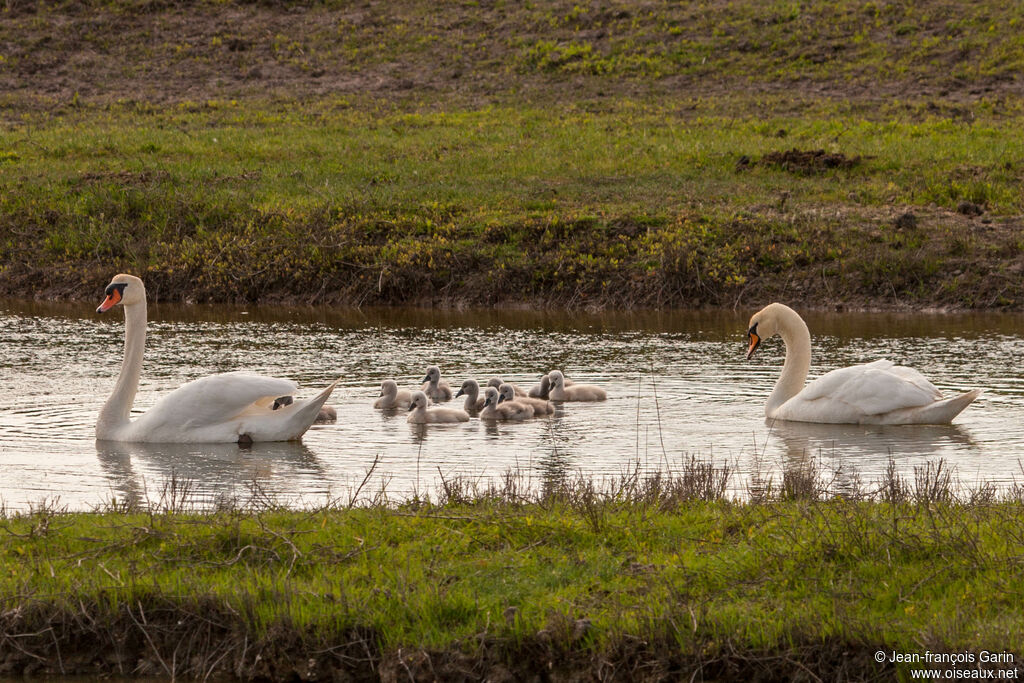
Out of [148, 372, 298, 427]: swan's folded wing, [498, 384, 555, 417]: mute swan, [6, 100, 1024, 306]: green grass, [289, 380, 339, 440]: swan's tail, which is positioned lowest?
[498, 384, 555, 417]: mute swan

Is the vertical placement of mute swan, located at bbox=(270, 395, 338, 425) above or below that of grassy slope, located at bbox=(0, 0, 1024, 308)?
below

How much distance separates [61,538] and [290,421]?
5.12 metres

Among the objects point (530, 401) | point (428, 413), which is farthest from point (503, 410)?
point (428, 413)

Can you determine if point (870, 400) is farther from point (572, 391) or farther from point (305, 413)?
point (305, 413)

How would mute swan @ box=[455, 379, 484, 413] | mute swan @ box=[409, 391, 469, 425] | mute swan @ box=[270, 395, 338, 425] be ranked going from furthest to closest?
1. mute swan @ box=[455, 379, 484, 413]
2. mute swan @ box=[409, 391, 469, 425]
3. mute swan @ box=[270, 395, 338, 425]

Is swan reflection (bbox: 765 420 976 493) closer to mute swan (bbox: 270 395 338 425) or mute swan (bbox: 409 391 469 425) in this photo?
mute swan (bbox: 409 391 469 425)

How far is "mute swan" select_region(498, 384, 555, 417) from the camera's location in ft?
46.8

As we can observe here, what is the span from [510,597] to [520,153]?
2558 centimetres

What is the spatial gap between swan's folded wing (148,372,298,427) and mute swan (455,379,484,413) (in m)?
3.12

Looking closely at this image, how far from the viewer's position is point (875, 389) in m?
13.5

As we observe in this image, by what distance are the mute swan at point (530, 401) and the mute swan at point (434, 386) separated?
3.13ft

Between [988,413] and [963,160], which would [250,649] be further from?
[963,160]

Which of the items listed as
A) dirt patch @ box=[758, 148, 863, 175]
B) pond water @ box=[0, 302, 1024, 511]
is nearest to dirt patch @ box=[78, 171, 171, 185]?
pond water @ box=[0, 302, 1024, 511]

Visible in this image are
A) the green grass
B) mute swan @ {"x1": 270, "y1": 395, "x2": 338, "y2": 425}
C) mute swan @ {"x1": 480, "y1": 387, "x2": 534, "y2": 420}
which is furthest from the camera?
the green grass
